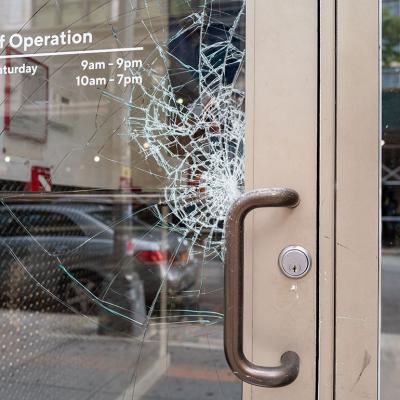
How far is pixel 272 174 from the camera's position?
1.01 m

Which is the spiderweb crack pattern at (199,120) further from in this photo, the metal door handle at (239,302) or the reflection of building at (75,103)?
the metal door handle at (239,302)

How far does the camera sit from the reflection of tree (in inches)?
38.8

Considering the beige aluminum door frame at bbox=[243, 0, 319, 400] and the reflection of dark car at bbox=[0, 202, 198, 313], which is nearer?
the beige aluminum door frame at bbox=[243, 0, 319, 400]

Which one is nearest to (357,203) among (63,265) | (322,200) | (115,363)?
(322,200)

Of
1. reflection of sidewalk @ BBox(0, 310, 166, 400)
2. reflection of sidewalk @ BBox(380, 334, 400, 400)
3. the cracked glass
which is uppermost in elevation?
the cracked glass

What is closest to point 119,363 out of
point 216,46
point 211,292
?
point 211,292

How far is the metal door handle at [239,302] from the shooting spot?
3.04ft

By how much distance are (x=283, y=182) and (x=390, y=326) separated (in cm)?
38

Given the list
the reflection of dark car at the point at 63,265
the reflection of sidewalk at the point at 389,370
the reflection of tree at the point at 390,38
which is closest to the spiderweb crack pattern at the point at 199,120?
the reflection of dark car at the point at 63,265

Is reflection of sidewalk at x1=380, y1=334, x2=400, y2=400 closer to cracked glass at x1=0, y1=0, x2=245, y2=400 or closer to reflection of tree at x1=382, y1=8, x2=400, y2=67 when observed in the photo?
cracked glass at x1=0, y1=0, x2=245, y2=400

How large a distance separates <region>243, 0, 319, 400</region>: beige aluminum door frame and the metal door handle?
67mm

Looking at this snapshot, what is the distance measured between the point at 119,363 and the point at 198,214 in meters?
1.70

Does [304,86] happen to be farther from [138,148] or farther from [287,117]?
[138,148]

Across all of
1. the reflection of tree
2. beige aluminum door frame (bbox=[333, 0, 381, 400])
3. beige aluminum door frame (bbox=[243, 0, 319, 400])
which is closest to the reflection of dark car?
beige aluminum door frame (bbox=[243, 0, 319, 400])
